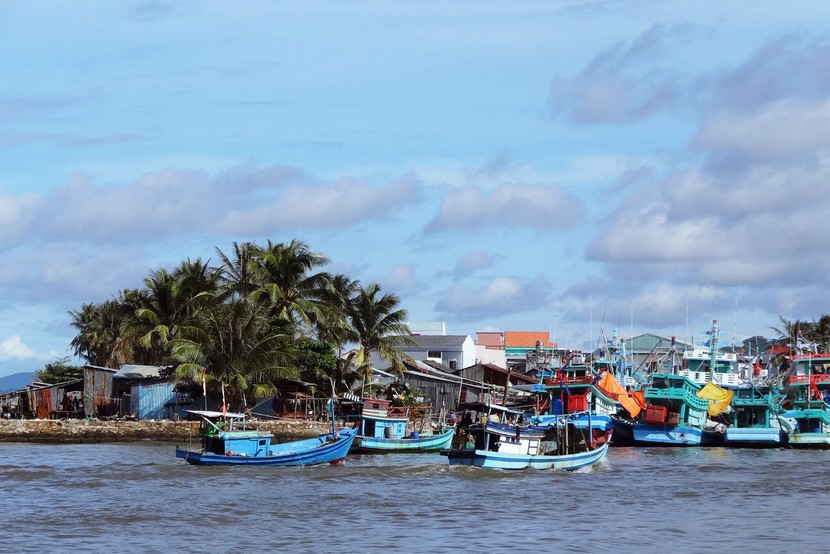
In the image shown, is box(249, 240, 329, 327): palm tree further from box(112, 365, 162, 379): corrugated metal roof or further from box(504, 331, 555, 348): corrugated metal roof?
box(504, 331, 555, 348): corrugated metal roof

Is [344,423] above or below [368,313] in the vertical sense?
below

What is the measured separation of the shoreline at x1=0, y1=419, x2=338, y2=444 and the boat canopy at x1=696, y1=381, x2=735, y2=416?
21.1 m

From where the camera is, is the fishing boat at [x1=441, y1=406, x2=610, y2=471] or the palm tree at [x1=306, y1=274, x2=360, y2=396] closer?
the fishing boat at [x1=441, y1=406, x2=610, y2=471]

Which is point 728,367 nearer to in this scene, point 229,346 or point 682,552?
point 229,346

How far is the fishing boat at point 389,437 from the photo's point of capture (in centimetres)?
5244

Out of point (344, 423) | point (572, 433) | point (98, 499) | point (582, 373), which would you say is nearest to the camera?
point (98, 499)

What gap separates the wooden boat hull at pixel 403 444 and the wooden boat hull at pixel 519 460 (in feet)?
31.8

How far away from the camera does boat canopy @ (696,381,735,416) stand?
64500mm

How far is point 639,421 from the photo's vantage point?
206ft

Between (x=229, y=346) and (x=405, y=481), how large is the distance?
20683mm

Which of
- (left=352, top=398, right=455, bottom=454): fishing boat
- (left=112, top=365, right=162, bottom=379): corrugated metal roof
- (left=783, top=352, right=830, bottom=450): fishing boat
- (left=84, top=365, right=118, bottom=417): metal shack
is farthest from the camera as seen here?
(left=112, top=365, right=162, bottom=379): corrugated metal roof

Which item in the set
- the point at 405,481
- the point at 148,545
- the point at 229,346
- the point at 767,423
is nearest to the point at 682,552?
the point at 148,545

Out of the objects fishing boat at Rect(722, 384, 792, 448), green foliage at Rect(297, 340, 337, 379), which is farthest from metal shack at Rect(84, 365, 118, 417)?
fishing boat at Rect(722, 384, 792, 448)

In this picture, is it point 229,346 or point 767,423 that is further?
point 767,423
